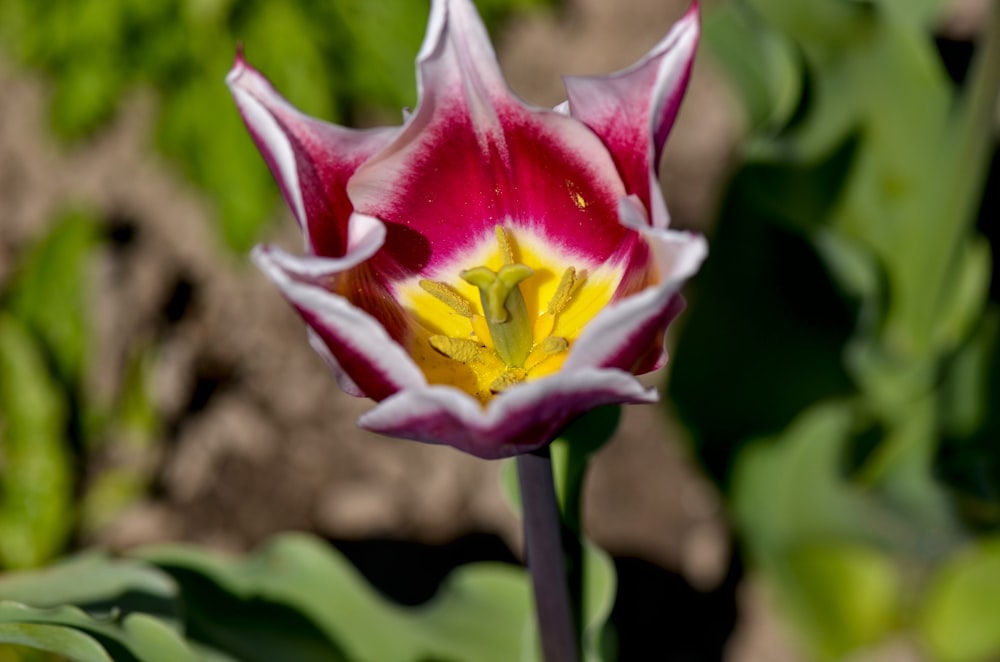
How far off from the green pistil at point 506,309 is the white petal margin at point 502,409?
0.13 meters

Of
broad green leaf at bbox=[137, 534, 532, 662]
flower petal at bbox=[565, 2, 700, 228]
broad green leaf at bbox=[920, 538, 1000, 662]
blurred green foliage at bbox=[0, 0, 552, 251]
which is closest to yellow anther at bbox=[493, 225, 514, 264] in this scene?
flower petal at bbox=[565, 2, 700, 228]

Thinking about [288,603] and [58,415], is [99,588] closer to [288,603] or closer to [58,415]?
[288,603]

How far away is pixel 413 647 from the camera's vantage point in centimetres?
144

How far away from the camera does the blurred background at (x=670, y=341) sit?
5.44 feet

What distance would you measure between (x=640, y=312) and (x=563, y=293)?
10.3 inches

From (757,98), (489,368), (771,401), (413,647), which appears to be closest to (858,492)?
(771,401)

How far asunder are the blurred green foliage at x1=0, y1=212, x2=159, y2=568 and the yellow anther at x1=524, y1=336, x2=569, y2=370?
4.78 ft

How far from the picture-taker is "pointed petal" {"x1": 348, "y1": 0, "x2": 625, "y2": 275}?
841 mm

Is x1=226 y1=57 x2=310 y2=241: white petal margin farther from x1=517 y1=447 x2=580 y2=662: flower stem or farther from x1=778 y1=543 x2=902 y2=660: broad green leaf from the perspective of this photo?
x1=778 y1=543 x2=902 y2=660: broad green leaf

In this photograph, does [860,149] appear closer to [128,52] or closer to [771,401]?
[771,401]

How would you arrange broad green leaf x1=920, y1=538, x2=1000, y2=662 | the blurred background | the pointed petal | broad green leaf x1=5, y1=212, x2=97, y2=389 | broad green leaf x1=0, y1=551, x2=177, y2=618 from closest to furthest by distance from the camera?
1. the pointed petal
2. broad green leaf x1=0, y1=551, x2=177, y2=618
3. the blurred background
4. broad green leaf x1=920, y1=538, x2=1000, y2=662
5. broad green leaf x1=5, y1=212, x2=97, y2=389

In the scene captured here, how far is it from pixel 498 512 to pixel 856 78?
110 centimetres

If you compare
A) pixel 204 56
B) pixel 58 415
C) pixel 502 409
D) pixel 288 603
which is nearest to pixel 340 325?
pixel 502 409

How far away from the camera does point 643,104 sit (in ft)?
2.64
